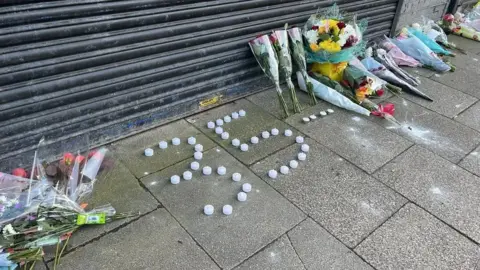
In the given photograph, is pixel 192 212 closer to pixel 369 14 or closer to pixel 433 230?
pixel 433 230

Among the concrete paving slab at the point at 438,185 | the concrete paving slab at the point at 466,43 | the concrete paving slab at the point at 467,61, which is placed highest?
the concrete paving slab at the point at 438,185

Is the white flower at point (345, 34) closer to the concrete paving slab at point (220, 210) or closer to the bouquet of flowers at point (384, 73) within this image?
the bouquet of flowers at point (384, 73)

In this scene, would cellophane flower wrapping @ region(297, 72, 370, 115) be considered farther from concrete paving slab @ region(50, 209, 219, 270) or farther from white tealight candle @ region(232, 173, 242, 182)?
concrete paving slab @ region(50, 209, 219, 270)

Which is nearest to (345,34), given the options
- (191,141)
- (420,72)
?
(420,72)

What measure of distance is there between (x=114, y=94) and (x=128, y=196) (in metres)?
0.97

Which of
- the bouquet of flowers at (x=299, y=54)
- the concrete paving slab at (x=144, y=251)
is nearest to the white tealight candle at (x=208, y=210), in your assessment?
the concrete paving slab at (x=144, y=251)

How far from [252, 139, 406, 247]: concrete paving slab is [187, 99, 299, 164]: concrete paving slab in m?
0.13

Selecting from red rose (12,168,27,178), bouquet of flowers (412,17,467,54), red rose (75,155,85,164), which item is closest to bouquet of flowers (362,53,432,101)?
bouquet of flowers (412,17,467,54)

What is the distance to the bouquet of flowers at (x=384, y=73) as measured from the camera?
16.3 ft

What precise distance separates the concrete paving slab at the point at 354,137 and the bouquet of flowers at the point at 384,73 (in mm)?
1083

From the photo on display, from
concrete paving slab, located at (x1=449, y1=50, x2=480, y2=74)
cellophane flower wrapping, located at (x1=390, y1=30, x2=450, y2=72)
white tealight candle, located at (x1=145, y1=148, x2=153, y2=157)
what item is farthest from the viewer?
concrete paving slab, located at (x1=449, y1=50, x2=480, y2=74)

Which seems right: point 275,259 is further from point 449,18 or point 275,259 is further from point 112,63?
point 449,18

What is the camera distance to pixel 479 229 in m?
2.94

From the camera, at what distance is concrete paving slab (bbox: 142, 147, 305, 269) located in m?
2.66
